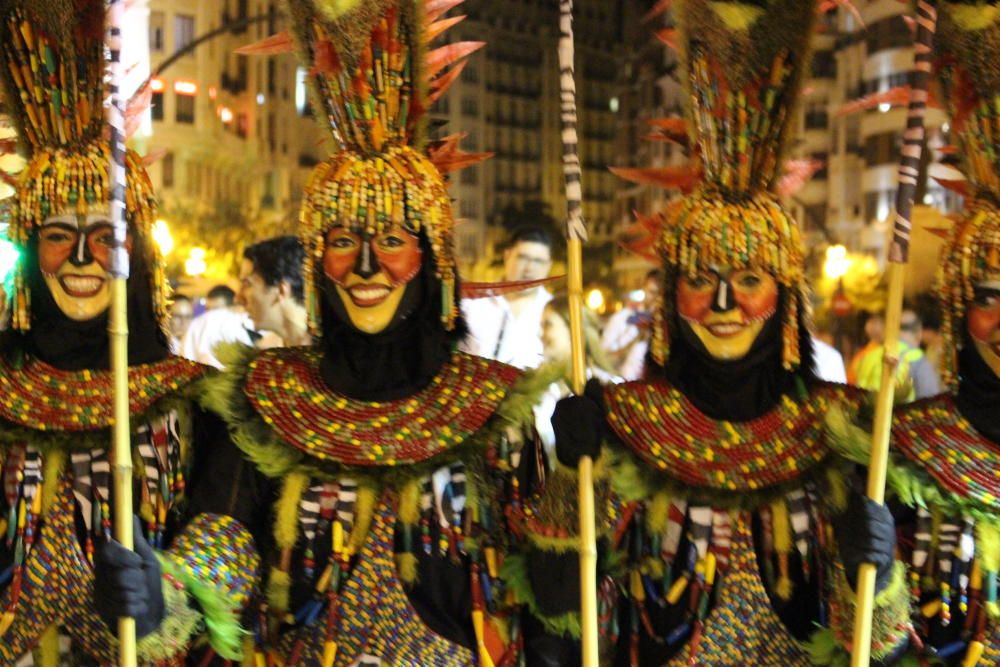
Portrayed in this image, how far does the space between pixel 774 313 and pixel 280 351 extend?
4.38ft

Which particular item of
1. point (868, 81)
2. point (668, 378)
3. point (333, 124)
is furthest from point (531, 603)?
point (868, 81)

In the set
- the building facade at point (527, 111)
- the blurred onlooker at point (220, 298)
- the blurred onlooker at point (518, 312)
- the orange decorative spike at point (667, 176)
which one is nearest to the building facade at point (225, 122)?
the blurred onlooker at point (220, 298)

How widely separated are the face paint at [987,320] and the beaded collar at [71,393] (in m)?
2.01

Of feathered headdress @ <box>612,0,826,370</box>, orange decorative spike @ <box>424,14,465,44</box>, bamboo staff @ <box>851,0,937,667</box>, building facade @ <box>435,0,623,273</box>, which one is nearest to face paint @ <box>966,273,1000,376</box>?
bamboo staff @ <box>851,0,937,667</box>

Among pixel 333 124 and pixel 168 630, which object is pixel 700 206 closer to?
pixel 333 124

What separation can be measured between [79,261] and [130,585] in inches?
36.0

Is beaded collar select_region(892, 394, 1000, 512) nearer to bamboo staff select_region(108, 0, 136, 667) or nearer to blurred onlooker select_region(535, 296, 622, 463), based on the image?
blurred onlooker select_region(535, 296, 622, 463)

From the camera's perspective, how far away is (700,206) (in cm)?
349

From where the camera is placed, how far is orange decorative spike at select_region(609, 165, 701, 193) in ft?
11.9

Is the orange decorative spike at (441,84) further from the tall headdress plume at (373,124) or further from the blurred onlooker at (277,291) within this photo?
the blurred onlooker at (277,291)

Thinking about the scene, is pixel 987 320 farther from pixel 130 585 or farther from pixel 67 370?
pixel 67 370

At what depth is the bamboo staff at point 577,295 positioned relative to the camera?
10.6 feet

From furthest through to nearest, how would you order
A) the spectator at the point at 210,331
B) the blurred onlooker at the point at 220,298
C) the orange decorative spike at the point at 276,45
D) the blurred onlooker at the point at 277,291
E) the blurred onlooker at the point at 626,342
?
the blurred onlooker at the point at 220,298 < the spectator at the point at 210,331 < the blurred onlooker at the point at 626,342 < the blurred onlooker at the point at 277,291 < the orange decorative spike at the point at 276,45

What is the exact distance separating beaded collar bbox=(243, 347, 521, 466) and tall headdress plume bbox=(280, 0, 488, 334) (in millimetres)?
147
